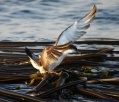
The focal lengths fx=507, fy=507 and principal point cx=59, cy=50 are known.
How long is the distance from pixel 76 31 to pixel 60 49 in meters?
0.57

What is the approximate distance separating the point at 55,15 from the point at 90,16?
18.3 ft

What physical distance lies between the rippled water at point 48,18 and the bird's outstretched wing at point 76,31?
3.13m

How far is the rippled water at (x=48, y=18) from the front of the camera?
33.9 ft

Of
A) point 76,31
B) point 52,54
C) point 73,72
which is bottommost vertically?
point 73,72

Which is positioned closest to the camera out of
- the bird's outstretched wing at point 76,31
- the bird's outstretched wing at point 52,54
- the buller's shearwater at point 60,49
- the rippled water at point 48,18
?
the bird's outstretched wing at point 52,54

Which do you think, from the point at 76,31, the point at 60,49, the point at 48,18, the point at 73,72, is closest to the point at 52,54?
the point at 60,49

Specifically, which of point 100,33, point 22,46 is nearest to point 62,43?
point 22,46

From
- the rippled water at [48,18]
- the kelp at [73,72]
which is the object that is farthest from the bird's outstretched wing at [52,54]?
the rippled water at [48,18]

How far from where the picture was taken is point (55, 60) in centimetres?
641

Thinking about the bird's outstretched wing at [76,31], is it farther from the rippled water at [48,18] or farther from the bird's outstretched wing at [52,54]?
the rippled water at [48,18]

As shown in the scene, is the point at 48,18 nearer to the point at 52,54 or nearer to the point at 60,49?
the point at 52,54

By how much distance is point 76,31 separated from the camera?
675 centimetres

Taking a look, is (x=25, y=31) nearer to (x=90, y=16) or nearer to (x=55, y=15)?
(x=55, y=15)

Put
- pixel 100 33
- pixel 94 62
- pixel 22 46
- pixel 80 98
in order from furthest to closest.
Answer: pixel 100 33 → pixel 22 46 → pixel 94 62 → pixel 80 98
